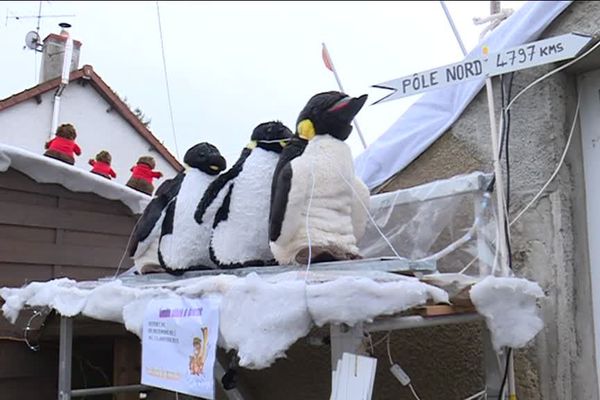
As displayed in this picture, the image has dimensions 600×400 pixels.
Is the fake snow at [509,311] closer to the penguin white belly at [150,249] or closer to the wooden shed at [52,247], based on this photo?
the penguin white belly at [150,249]

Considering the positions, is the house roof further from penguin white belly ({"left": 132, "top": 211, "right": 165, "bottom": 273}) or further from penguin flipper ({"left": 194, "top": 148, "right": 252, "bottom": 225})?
penguin flipper ({"left": 194, "top": 148, "right": 252, "bottom": 225})

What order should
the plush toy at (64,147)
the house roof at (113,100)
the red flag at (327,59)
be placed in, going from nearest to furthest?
the red flag at (327,59)
the plush toy at (64,147)
the house roof at (113,100)

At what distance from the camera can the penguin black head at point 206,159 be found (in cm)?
271

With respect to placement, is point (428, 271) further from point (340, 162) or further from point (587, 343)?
point (587, 343)

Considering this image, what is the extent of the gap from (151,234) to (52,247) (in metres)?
0.86

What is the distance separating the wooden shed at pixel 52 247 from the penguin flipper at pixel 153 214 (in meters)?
0.59

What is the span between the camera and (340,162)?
2250 millimetres

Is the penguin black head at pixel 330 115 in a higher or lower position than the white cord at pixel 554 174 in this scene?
higher

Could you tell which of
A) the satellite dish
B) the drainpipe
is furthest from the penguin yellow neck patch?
the drainpipe

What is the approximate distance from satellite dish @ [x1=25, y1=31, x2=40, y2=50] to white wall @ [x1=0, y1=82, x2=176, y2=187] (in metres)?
0.83

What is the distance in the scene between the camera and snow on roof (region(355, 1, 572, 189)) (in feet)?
8.15

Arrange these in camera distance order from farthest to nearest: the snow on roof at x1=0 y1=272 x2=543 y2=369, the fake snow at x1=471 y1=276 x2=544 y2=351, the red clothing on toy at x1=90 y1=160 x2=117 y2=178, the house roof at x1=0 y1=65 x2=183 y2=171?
1. the house roof at x1=0 y1=65 x2=183 y2=171
2. the red clothing on toy at x1=90 y1=160 x2=117 y2=178
3. the fake snow at x1=471 y1=276 x2=544 y2=351
4. the snow on roof at x1=0 y1=272 x2=543 y2=369

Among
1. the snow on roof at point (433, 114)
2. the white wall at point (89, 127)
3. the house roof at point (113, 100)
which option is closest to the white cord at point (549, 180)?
the snow on roof at point (433, 114)

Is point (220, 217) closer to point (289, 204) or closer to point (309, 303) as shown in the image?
point (289, 204)
